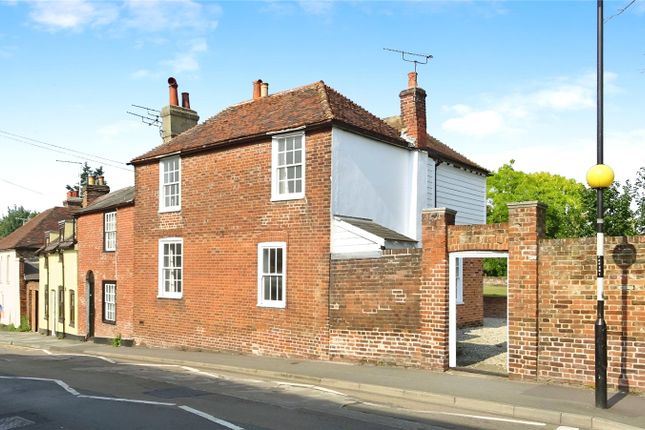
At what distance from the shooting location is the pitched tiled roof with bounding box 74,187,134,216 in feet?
76.3

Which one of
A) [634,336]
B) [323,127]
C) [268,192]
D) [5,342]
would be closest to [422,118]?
[323,127]

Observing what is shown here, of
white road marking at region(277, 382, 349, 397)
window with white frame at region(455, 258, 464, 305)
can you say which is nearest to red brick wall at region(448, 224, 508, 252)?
white road marking at region(277, 382, 349, 397)

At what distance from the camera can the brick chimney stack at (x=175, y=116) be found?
23.6 meters

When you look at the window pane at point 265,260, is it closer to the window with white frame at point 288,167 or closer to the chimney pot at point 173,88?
the window with white frame at point 288,167

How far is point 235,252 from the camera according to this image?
1762 centimetres

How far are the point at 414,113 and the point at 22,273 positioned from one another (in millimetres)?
29813

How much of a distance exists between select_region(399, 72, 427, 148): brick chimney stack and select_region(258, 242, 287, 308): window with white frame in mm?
5416

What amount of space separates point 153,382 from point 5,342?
19200mm

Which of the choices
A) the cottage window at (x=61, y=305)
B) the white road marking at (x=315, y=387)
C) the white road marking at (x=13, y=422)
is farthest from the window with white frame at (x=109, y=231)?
the white road marking at (x=13, y=422)

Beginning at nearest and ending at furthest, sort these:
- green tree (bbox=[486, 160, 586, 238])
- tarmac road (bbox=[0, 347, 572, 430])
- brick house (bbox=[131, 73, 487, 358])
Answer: tarmac road (bbox=[0, 347, 572, 430]) → brick house (bbox=[131, 73, 487, 358]) → green tree (bbox=[486, 160, 586, 238])

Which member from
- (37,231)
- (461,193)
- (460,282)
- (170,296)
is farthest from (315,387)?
(37,231)

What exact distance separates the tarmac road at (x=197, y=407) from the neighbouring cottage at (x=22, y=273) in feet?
79.3

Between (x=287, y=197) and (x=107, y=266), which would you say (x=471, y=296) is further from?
(x=107, y=266)

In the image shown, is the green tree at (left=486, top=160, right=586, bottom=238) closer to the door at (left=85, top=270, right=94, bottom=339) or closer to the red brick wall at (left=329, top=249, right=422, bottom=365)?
the door at (left=85, top=270, right=94, bottom=339)
